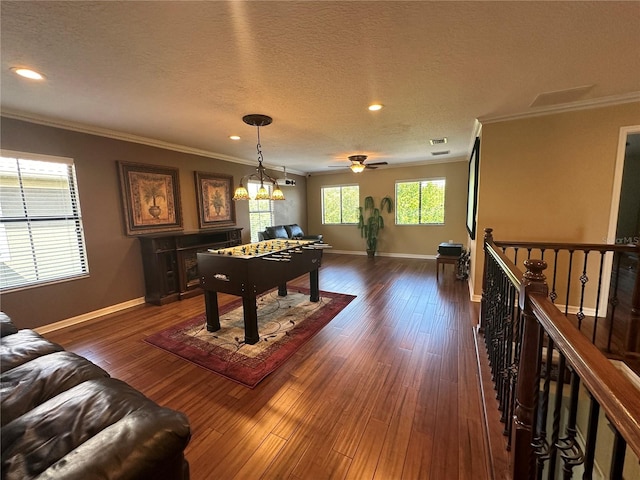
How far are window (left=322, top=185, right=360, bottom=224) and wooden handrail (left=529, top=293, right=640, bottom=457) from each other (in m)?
7.29

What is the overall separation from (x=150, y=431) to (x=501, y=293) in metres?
2.11

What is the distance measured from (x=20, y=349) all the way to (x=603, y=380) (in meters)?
2.80

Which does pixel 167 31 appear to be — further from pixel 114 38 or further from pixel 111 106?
pixel 111 106

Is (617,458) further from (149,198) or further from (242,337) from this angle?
(149,198)

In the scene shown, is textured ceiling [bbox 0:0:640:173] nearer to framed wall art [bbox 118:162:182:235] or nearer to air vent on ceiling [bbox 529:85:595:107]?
air vent on ceiling [bbox 529:85:595:107]

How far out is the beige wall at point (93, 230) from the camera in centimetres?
305

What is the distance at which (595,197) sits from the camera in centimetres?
320

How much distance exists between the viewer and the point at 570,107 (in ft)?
10.2

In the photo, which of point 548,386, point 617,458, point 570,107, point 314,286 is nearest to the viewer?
point 617,458

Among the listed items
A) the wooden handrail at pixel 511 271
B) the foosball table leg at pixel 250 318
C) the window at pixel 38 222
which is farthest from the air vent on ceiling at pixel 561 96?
the window at pixel 38 222

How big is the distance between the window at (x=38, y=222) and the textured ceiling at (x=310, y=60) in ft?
1.95

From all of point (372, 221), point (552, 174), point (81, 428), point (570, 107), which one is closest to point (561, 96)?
point (570, 107)

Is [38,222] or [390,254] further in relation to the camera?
[390,254]

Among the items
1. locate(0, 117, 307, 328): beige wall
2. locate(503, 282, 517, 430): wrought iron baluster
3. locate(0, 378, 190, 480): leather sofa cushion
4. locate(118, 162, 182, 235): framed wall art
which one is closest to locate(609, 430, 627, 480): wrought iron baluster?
locate(503, 282, 517, 430): wrought iron baluster
